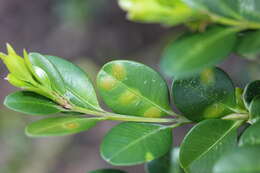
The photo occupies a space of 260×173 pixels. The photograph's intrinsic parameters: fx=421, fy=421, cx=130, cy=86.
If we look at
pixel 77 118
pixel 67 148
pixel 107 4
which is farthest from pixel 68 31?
pixel 77 118

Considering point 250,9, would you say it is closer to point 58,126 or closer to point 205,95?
point 205,95

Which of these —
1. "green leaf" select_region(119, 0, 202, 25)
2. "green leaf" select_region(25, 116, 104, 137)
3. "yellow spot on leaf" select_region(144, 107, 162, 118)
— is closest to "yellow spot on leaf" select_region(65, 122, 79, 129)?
"green leaf" select_region(25, 116, 104, 137)

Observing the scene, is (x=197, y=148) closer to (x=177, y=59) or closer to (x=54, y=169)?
(x=177, y=59)

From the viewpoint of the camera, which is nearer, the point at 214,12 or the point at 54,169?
the point at 214,12

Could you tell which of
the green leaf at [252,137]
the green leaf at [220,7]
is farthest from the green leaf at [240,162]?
the green leaf at [220,7]

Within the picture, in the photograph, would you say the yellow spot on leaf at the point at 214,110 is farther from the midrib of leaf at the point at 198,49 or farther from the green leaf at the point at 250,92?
the midrib of leaf at the point at 198,49

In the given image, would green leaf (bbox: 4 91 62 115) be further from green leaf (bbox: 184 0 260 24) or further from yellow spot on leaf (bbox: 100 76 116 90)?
green leaf (bbox: 184 0 260 24)

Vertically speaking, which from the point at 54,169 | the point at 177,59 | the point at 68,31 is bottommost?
the point at 54,169
